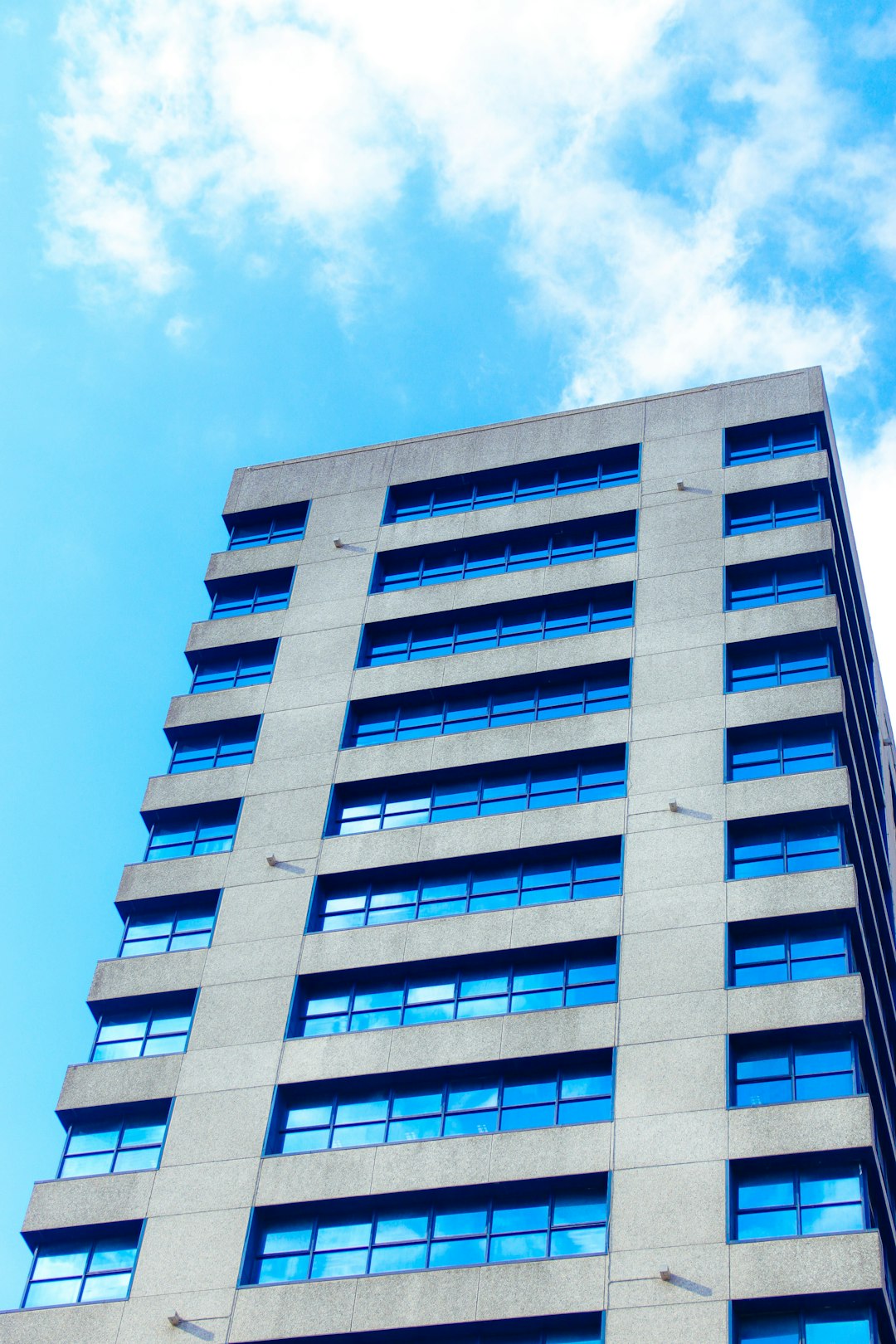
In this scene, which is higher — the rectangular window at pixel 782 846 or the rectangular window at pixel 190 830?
the rectangular window at pixel 190 830

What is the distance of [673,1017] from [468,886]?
8.35 metres

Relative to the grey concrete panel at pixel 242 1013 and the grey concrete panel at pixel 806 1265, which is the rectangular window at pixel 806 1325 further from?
the grey concrete panel at pixel 242 1013

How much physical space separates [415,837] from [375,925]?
2.99 meters

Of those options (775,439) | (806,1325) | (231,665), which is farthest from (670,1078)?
(775,439)

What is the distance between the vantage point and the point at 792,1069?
41875mm

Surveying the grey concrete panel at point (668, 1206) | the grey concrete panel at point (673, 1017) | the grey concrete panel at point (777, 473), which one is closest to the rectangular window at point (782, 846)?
the grey concrete panel at point (673, 1017)

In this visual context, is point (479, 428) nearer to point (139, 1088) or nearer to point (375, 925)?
point (375, 925)

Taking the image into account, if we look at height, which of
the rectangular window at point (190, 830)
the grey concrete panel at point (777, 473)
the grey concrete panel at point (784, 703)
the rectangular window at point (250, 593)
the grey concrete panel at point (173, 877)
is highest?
the grey concrete panel at point (777, 473)

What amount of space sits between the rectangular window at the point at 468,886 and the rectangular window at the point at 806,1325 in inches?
A: 493

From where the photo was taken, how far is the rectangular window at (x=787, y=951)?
4378 centimetres

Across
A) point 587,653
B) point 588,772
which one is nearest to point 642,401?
point 587,653

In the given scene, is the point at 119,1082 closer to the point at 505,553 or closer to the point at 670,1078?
the point at 670,1078

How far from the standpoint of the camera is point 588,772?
50562 mm

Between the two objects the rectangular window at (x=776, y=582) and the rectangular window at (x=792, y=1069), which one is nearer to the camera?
the rectangular window at (x=792, y=1069)
